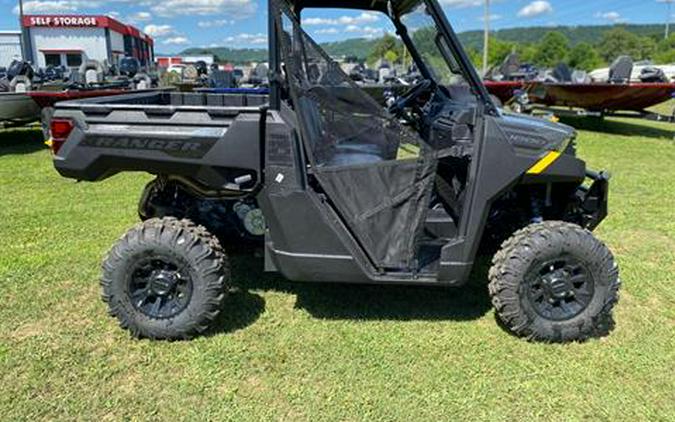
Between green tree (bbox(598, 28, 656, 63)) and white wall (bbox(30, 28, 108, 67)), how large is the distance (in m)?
52.9

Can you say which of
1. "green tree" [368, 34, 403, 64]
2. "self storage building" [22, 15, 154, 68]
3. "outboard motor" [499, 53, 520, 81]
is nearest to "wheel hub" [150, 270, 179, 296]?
"green tree" [368, 34, 403, 64]

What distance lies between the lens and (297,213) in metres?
2.98

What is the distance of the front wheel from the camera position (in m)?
3.04

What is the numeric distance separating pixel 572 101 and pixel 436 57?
10.4m

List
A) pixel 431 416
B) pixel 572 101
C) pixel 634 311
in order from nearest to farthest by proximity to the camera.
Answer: pixel 431 416 → pixel 634 311 → pixel 572 101

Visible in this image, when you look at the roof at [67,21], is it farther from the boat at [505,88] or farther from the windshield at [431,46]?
the windshield at [431,46]

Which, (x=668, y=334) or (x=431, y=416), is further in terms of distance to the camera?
(x=668, y=334)

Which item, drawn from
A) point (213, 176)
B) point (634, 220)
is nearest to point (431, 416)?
point (213, 176)

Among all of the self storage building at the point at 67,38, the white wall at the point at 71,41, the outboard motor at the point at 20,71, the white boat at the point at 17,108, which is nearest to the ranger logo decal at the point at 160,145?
the white boat at the point at 17,108

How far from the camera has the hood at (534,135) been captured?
295cm

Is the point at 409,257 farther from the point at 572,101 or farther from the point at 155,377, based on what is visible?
the point at 572,101

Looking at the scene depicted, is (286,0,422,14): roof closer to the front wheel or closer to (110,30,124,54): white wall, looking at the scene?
the front wheel

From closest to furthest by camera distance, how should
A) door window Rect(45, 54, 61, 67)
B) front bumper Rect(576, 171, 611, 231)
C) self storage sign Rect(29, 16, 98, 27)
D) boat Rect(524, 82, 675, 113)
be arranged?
front bumper Rect(576, 171, 611, 231)
boat Rect(524, 82, 675, 113)
self storage sign Rect(29, 16, 98, 27)
door window Rect(45, 54, 61, 67)

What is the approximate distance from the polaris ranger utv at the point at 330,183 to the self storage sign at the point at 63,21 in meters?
47.8
